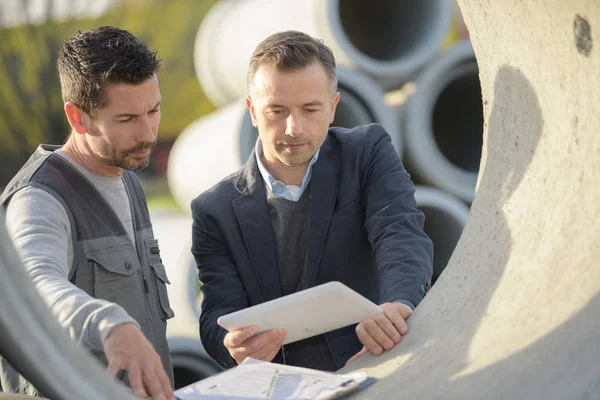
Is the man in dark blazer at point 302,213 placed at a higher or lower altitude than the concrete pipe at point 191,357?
higher

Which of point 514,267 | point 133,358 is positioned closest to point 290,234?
point 514,267

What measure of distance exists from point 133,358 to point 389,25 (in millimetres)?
3416

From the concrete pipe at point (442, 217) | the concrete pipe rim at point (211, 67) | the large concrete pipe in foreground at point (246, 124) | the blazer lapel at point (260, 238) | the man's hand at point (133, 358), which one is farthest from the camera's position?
the concrete pipe rim at point (211, 67)

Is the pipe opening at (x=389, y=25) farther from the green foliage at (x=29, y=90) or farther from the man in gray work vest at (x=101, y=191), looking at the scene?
the green foliage at (x=29, y=90)

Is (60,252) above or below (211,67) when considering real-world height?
below

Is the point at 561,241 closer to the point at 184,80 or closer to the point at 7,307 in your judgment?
the point at 7,307

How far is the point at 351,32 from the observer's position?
4688 mm

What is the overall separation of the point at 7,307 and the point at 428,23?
11.4 ft

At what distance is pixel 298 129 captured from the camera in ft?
6.87

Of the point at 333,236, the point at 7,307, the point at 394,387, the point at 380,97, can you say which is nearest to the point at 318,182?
the point at 333,236

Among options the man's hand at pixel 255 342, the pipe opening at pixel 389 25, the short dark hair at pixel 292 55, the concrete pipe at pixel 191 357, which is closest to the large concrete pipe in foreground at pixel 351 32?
the pipe opening at pixel 389 25

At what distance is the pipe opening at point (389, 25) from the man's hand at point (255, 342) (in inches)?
108

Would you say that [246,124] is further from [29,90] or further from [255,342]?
[29,90]

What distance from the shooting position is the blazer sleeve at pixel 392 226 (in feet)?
6.75
